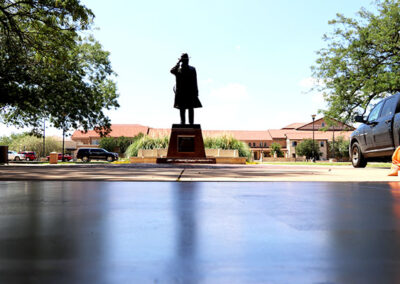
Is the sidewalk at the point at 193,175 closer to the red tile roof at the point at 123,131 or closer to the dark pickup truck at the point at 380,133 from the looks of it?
the dark pickup truck at the point at 380,133

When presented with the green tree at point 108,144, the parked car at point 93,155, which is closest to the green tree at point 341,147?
the green tree at point 108,144

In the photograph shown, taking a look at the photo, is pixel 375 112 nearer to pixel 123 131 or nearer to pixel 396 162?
pixel 396 162

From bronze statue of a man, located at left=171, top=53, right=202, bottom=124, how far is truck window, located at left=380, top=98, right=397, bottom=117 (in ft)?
27.6

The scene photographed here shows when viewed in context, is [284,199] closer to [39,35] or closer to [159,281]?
[159,281]

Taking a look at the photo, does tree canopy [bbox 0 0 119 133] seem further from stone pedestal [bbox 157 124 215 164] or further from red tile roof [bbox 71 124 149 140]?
red tile roof [bbox 71 124 149 140]

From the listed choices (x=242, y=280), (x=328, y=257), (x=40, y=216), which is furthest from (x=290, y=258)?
(x=40, y=216)

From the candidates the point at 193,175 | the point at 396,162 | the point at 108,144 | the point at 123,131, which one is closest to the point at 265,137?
the point at 123,131

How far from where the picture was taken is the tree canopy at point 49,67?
14078 millimetres

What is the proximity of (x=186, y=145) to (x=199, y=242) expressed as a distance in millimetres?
14687

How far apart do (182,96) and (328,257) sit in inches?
608

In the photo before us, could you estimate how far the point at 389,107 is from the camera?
10977mm

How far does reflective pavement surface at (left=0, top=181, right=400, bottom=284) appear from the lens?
5.21 ft

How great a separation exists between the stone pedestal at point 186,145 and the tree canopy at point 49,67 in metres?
6.07

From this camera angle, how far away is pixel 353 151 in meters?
13.5
